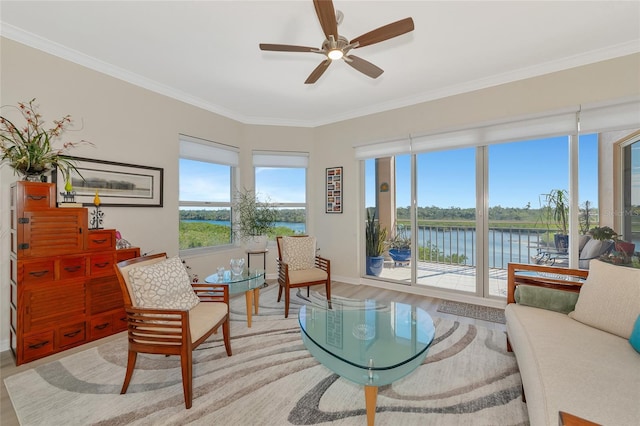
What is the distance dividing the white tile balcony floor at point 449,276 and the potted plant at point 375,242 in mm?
158

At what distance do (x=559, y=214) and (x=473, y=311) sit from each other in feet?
5.06

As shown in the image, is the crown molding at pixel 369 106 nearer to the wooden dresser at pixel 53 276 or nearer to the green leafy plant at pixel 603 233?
the wooden dresser at pixel 53 276

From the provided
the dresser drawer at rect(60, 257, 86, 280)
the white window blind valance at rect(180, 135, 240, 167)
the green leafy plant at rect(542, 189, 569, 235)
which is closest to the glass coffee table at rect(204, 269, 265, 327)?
the dresser drawer at rect(60, 257, 86, 280)

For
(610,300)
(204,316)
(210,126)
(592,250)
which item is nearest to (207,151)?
(210,126)

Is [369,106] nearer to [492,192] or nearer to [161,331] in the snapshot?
[492,192]

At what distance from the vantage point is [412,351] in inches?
69.2

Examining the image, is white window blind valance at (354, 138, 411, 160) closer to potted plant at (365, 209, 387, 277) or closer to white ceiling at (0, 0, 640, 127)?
white ceiling at (0, 0, 640, 127)

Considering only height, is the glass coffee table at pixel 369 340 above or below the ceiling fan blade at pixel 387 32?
below

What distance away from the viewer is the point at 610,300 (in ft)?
5.90

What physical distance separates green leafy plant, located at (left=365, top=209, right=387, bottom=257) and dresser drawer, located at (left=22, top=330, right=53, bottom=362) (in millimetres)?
4000

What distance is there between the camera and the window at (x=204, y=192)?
405cm

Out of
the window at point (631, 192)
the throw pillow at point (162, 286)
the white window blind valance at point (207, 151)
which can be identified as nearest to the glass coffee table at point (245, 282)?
the throw pillow at point (162, 286)

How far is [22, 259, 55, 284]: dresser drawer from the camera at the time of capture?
226cm

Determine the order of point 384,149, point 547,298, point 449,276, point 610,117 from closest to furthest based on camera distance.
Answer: point 547,298 → point 610,117 → point 449,276 → point 384,149
